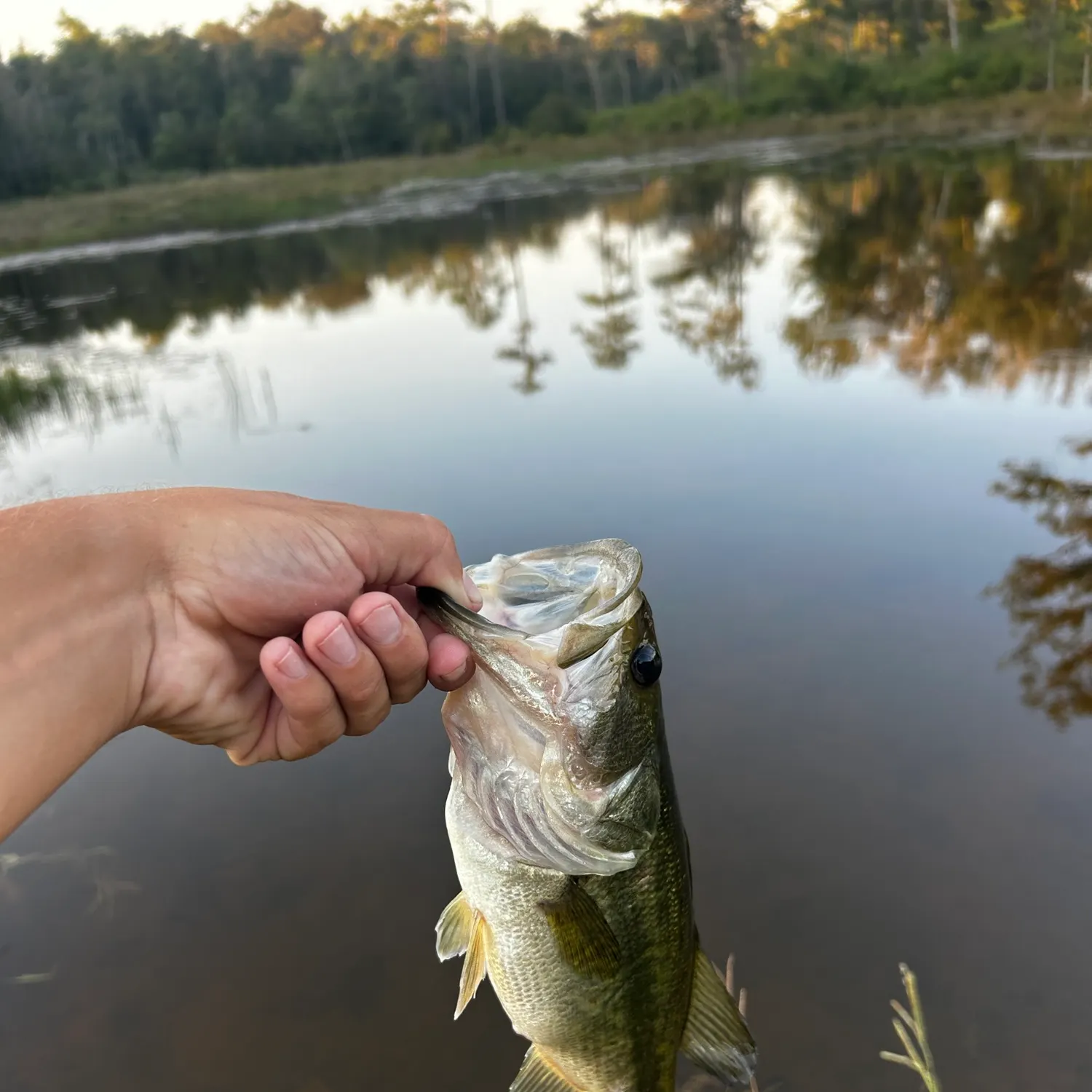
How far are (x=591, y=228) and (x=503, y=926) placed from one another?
19.8m

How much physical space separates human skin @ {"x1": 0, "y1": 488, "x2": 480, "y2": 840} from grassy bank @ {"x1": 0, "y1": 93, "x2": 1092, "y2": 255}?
2754cm

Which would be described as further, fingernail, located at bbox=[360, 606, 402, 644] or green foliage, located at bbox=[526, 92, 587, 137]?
green foliage, located at bbox=[526, 92, 587, 137]

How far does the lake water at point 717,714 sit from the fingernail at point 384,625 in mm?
2187

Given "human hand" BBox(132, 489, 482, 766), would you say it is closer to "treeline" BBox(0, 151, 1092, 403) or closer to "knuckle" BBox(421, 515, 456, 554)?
"knuckle" BBox(421, 515, 456, 554)

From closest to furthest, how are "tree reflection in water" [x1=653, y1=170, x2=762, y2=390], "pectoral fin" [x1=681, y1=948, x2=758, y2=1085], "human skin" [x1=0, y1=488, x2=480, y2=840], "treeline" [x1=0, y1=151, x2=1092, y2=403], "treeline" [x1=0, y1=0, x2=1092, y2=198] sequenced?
"human skin" [x1=0, y1=488, x2=480, y2=840], "pectoral fin" [x1=681, y1=948, x2=758, y2=1085], "treeline" [x1=0, y1=151, x2=1092, y2=403], "tree reflection in water" [x1=653, y1=170, x2=762, y2=390], "treeline" [x1=0, y1=0, x2=1092, y2=198]

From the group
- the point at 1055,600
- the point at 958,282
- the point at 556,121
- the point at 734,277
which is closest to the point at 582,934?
the point at 1055,600

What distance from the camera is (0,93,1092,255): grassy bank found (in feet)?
89.8

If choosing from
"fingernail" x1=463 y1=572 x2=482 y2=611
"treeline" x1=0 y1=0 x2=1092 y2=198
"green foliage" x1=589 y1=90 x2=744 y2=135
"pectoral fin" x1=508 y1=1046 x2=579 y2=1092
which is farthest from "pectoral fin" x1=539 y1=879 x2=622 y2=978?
"green foliage" x1=589 y1=90 x2=744 y2=135

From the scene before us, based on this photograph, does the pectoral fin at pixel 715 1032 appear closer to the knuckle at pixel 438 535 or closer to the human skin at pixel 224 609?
the human skin at pixel 224 609

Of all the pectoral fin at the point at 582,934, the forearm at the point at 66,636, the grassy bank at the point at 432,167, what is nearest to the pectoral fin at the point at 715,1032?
the pectoral fin at the point at 582,934

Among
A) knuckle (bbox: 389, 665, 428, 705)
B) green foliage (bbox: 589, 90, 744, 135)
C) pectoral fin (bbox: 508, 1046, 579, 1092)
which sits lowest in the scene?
pectoral fin (bbox: 508, 1046, 579, 1092)

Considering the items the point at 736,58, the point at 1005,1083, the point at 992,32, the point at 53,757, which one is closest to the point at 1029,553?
the point at 1005,1083

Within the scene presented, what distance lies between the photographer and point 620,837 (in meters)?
1.68

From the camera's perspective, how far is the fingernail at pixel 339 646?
1576 mm
